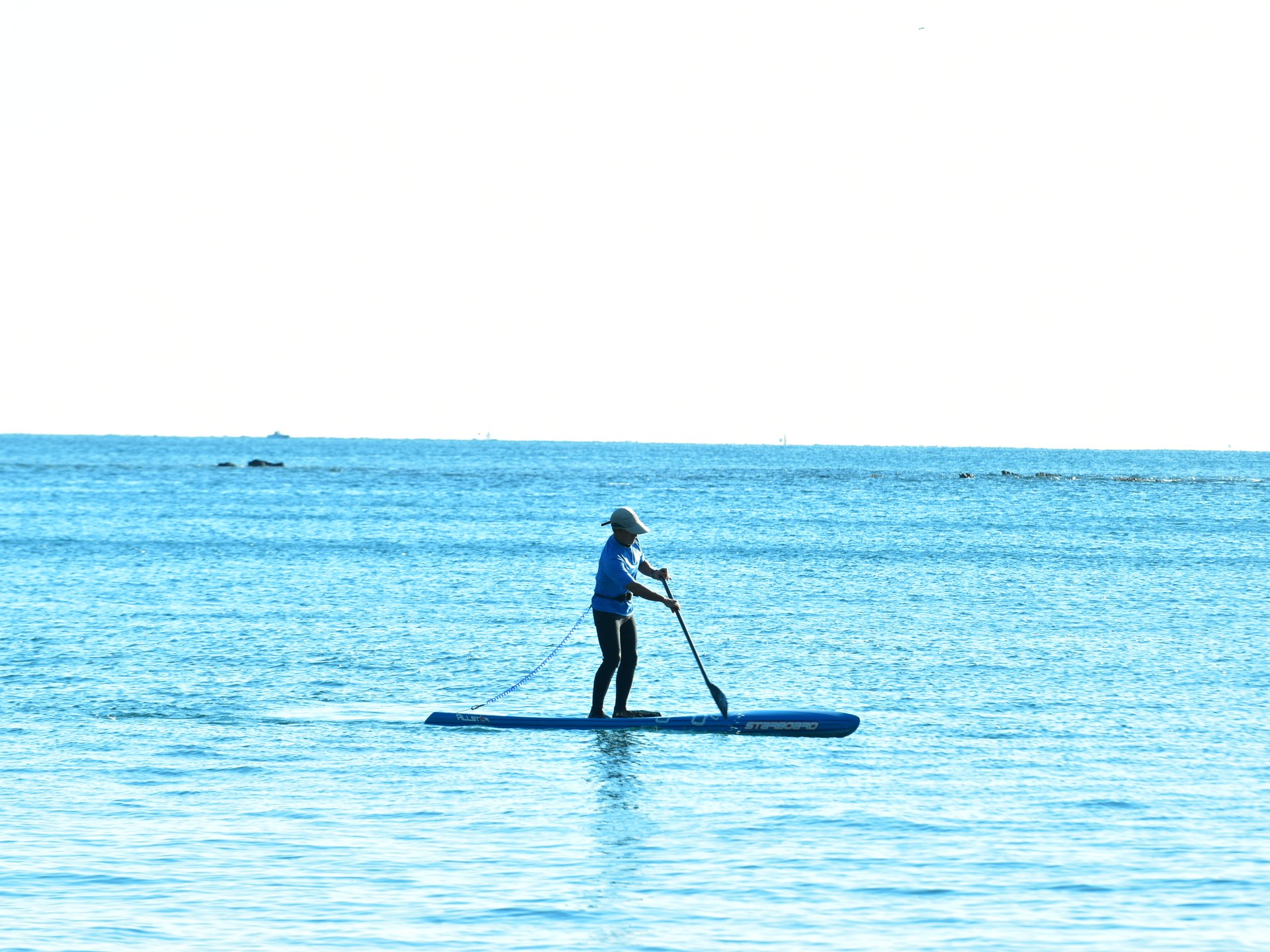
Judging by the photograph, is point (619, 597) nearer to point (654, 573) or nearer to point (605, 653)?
point (654, 573)

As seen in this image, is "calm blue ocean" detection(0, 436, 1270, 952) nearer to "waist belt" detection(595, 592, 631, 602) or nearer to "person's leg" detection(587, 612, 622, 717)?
"person's leg" detection(587, 612, 622, 717)

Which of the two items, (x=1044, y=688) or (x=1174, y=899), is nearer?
(x=1174, y=899)

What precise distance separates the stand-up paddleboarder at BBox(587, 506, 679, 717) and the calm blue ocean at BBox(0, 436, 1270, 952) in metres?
0.63

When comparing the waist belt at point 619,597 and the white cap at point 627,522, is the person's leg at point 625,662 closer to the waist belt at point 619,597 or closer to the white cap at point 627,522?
the waist belt at point 619,597

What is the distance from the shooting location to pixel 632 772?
1275 centimetres

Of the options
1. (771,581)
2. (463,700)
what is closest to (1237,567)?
(771,581)

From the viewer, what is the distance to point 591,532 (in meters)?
59.6

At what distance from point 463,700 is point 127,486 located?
94.3 meters

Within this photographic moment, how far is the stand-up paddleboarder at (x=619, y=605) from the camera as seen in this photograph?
47.3 feet

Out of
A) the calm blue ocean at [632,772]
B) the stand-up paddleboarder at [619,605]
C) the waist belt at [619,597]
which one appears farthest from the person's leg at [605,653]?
the calm blue ocean at [632,772]

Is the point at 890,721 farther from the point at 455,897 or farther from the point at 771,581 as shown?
the point at 771,581

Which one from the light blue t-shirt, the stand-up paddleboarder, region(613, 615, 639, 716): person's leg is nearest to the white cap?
the stand-up paddleboarder

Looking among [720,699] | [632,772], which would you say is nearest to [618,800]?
[632,772]

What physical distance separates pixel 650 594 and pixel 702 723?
4.61ft
